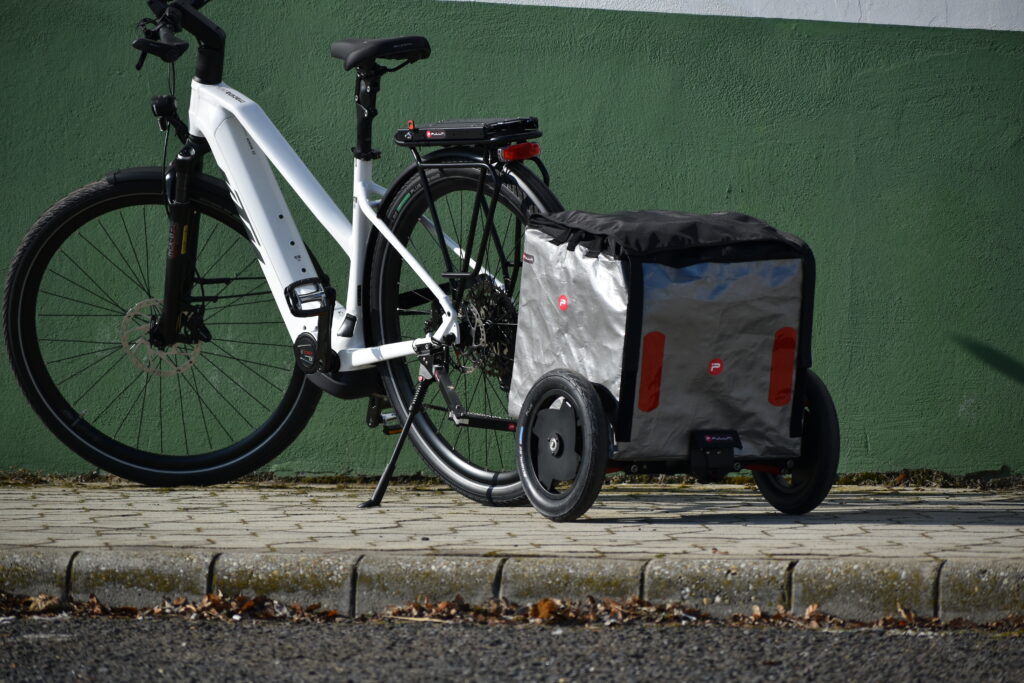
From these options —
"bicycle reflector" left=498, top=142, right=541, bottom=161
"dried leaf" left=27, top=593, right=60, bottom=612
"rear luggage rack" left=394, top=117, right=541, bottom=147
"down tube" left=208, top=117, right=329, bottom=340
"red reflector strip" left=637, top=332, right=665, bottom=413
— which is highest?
"rear luggage rack" left=394, top=117, right=541, bottom=147

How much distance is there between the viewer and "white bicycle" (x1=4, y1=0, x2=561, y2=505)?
4.84 meters

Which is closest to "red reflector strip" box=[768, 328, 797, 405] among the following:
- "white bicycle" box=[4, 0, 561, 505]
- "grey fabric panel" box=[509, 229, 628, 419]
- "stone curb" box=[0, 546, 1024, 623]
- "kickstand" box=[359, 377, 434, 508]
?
"grey fabric panel" box=[509, 229, 628, 419]

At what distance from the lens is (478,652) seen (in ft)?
11.1

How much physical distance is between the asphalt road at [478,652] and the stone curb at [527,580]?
0.42ft

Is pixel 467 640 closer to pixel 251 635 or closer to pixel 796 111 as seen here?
pixel 251 635

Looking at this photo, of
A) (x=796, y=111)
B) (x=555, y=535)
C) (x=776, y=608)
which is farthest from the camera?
(x=796, y=111)

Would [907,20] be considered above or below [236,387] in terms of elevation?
above

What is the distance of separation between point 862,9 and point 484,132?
210 centimetres

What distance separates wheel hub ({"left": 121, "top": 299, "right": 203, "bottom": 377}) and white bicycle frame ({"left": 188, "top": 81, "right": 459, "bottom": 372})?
0.53 metres

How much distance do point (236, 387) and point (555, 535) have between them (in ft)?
7.06

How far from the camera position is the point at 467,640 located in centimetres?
350

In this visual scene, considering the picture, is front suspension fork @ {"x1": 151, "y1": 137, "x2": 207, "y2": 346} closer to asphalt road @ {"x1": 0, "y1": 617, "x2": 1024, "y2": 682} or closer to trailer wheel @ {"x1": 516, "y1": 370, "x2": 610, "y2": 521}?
trailer wheel @ {"x1": 516, "y1": 370, "x2": 610, "y2": 521}

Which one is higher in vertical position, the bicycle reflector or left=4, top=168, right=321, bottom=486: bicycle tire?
the bicycle reflector

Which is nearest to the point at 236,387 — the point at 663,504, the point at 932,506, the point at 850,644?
the point at 663,504
